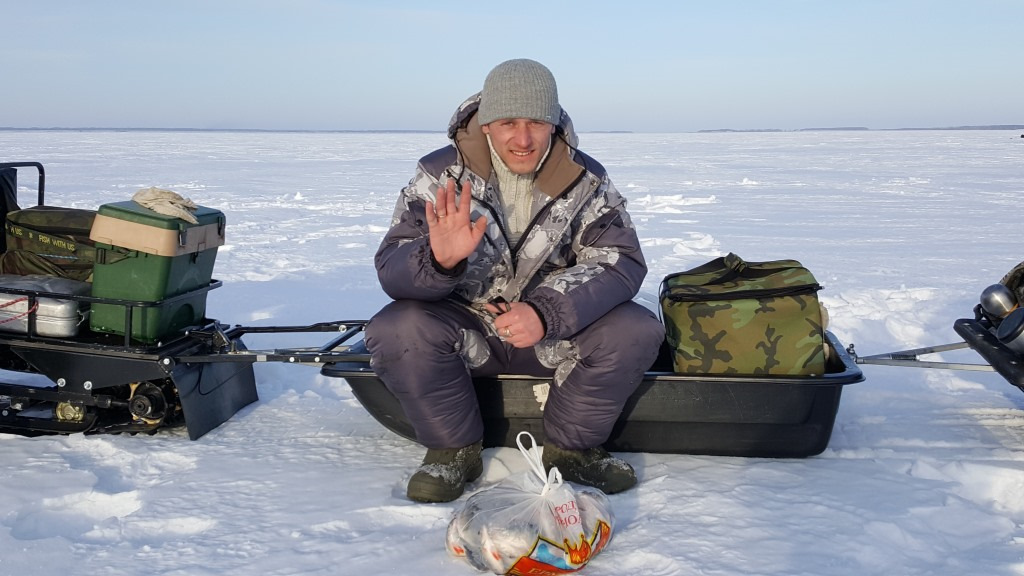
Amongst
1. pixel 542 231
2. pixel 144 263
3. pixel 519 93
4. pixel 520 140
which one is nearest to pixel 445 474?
pixel 542 231

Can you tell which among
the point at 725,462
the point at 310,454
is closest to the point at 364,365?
the point at 310,454

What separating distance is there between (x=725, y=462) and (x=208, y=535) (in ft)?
5.36

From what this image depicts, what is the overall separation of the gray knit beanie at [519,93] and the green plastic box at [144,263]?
1.17m

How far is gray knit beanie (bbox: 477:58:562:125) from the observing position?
2.56 m

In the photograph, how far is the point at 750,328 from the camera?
108 inches

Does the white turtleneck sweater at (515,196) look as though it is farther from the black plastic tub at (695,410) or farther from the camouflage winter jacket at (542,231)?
the black plastic tub at (695,410)

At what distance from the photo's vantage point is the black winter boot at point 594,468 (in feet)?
8.57

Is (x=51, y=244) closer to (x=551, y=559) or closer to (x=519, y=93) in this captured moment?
(x=519, y=93)

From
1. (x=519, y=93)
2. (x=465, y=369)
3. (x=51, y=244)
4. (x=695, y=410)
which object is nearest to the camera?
(x=519, y=93)

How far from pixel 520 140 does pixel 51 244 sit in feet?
6.46

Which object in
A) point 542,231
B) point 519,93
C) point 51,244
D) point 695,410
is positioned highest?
point 519,93

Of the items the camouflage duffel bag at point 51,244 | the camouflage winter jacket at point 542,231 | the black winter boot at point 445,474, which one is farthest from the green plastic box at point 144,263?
the black winter boot at point 445,474

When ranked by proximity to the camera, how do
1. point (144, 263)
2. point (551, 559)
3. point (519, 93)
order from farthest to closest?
point (144, 263), point (519, 93), point (551, 559)

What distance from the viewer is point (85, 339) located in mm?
3088
